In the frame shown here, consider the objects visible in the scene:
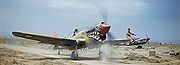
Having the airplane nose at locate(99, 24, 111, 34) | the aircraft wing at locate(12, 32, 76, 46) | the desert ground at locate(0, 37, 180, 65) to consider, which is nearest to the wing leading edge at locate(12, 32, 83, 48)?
the aircraft wing at locate(12, 32, 76, 46)

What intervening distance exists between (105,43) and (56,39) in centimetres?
432

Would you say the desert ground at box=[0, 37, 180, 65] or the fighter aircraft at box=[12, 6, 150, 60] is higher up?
the fighter aircraft at box=[12, 6, 150, 60]

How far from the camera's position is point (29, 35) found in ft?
75.9

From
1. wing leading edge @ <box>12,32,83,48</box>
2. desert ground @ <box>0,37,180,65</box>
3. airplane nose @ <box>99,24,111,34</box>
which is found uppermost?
airplane nose @ <box>99,24,111,34</box>

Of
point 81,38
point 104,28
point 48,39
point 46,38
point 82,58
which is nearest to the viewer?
point 104,28

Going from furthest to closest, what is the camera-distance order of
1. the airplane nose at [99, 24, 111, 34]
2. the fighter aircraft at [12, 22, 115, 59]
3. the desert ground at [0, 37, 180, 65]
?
the fighter aircraft at [12, 22, 115, 59] < the airplane nose at [99, 24, 111, 34] < the desert ground at [0, 37, 180, 65]

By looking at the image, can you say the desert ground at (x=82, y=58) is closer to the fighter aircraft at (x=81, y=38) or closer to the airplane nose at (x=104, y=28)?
the fighter aircraft at (x=81, y=38)

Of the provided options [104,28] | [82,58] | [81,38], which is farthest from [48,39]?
[104,28]

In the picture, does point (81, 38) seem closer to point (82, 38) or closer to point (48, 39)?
point (82, 38)

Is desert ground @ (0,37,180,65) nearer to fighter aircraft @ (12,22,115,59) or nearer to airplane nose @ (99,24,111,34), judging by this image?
fighter aircraft @ (12,22,115,59)

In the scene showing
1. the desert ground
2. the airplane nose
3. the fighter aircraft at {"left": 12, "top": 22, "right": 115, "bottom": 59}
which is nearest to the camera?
the desert ground

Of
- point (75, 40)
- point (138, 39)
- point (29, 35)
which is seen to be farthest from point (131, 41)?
point (29, 35)

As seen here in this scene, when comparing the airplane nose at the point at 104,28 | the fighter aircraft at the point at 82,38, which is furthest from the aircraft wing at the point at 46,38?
the airplane nose at the point at 104,28

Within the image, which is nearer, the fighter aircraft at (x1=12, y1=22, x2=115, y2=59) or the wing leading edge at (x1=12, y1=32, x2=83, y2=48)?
the wing leading edge at (x1=12, y1=32, x2=83, y2=48)
